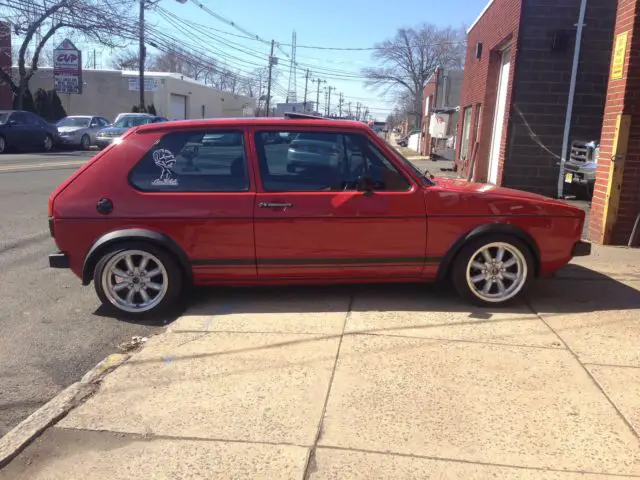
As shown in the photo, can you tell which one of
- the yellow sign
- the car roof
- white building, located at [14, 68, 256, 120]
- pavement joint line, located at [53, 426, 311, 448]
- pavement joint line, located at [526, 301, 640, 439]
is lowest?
pavement joint line, located at [53, 426, 311, 448]

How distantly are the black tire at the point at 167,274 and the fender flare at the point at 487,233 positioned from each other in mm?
2234

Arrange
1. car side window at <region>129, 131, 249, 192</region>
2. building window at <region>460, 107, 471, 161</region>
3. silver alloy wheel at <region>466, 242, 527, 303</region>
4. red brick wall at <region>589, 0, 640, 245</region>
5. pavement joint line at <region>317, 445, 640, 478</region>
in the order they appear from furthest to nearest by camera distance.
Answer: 1. building window at <region>460, 107, 471, 161</region>
2. red brick wall at <region>589, 0, 640, 245</region>
3. silver alloy wheel at <region>466, 242, 527, 303</region>
4. car side window at <region>129, 131, 249, 192</region>
5. pavement joint line at <region>317, 445, 640, 478</region>

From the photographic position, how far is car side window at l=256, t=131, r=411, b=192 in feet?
16.0

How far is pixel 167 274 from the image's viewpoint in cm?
481

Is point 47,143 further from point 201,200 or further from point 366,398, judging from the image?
point 366,398

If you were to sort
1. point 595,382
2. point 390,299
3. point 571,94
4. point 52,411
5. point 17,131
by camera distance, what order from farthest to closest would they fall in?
point 17,131
point 571,94
point 390,299
point 595,382
point 52,411

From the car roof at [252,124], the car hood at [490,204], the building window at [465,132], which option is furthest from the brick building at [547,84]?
the car roof at [252,124]

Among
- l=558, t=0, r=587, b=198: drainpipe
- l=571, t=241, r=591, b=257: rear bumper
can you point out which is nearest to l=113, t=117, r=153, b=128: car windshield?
l=558, t=0, r=587, b=198: drainpipe

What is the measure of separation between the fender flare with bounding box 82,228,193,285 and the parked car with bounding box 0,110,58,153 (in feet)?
69.9

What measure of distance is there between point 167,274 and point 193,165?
3.06 ft

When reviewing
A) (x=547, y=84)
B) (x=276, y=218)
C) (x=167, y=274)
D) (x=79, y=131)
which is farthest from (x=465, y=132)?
(x=79, y=131)

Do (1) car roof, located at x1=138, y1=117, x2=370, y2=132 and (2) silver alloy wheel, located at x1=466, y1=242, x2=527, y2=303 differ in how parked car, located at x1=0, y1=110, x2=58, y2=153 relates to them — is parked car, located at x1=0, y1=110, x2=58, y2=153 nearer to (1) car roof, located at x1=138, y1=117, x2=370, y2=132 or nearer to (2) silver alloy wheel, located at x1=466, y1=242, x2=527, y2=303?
(1) car roof, located at x1=138, y1=117, x2=370, y2=132

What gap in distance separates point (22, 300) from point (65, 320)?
0.82m

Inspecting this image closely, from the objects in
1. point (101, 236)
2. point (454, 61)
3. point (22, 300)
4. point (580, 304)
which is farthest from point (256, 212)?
point (454, 61)
